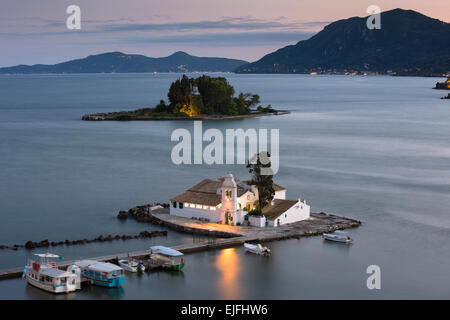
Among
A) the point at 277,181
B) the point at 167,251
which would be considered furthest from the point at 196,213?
the point at 277,181

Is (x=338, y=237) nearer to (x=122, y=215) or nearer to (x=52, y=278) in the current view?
(x=122, y=215)

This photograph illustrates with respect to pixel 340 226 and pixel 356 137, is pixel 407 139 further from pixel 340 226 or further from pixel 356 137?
pixel 340 226

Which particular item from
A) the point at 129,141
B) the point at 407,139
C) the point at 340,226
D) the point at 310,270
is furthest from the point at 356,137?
the point at 310,270

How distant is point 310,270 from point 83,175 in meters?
31.1

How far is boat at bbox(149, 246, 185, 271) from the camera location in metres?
29.7

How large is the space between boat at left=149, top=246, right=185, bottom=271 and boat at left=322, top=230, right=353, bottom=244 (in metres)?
8.42

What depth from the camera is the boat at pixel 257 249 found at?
31859 millimetres

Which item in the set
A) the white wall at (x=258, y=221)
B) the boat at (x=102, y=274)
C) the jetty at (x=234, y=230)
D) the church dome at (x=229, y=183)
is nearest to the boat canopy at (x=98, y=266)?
the boat at (x=102, y=274)

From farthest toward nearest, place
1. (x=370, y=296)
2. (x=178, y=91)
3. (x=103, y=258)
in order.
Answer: (x=178, y=91), (x=103, y=258), (x=370, y=296)

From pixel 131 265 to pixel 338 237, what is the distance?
11261 mm

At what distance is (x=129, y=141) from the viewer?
80.8m

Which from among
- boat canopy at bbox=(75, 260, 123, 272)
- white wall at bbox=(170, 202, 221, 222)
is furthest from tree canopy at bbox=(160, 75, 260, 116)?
boat canopy at bbox=(75, 260, 123, 272)

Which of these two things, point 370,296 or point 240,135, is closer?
point 370,296

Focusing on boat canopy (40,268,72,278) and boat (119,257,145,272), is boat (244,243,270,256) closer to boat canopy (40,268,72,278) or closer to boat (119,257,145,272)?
boat (119,257,145,272)
